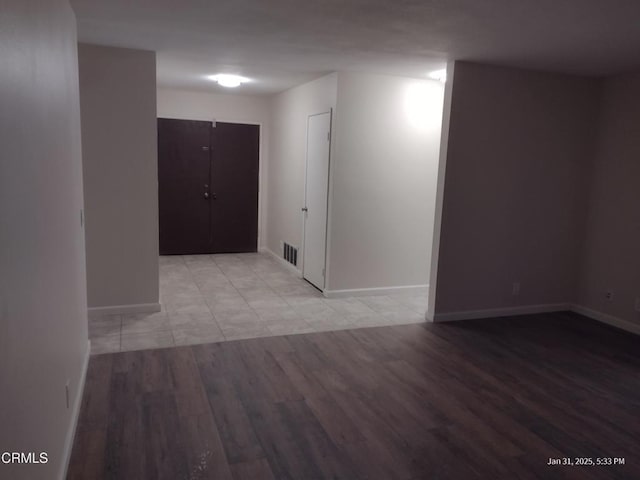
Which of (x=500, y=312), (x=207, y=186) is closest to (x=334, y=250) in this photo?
(x=500, y=312)

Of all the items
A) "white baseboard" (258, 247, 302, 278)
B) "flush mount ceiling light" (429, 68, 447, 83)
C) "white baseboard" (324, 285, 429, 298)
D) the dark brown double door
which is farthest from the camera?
the dark brown double door

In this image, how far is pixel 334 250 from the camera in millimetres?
5152

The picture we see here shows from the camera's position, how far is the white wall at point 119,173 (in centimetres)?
403

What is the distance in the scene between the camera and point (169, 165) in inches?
277

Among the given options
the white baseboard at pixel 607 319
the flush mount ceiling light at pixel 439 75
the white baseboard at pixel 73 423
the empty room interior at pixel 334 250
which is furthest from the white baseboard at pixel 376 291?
the white baseboard at pixel 73 423

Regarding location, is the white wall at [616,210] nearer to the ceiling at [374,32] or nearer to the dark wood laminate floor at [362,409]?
the ceiling at [374,32]

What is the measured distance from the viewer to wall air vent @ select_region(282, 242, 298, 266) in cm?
636

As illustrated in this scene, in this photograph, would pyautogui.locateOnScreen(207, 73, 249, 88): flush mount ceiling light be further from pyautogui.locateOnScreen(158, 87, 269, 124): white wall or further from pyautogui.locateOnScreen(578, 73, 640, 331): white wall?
pyautogui.locateOnScreen(578, 73, 640, 331): white wall

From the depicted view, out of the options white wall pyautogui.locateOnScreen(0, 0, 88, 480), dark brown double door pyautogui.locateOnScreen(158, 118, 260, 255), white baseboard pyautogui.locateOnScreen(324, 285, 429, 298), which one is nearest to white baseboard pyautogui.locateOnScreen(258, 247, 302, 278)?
dark brown double door pyautogui.locateOnScreen(158, 118, 260, 255)

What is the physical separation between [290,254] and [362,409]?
386 cm

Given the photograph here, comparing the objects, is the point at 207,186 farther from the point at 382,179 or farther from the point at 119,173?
the point at 382,179

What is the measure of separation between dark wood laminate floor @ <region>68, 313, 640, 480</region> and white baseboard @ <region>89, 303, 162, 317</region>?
3.06 ft

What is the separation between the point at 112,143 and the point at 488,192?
3.45m

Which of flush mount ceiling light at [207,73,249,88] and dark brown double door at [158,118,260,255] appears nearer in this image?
flush mount ceiling light at [207,73,249,88]
